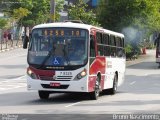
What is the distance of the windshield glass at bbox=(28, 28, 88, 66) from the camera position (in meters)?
18.8

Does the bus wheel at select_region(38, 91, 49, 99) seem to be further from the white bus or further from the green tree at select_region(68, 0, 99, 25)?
the green tree at select_region(68, 0, 99, 25)

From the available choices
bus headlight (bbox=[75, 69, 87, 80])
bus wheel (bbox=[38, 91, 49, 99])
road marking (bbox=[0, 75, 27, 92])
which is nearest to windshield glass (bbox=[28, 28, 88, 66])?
bus headlight (bbox=[75, 69, 87, 80])

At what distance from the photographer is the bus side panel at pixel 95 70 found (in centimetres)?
1913

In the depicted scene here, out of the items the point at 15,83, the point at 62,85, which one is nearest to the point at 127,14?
the point at 15,83

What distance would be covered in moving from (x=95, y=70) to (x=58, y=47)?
5.68 feet

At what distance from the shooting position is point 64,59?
61.6 ft

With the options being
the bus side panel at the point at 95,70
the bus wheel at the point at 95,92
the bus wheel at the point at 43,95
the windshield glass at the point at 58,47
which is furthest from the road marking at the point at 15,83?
the windshield glass at the point at 58,47

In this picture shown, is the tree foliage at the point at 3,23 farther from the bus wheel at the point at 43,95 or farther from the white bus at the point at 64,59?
the white bus at the point at 64,59

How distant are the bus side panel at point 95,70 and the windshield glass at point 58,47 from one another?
0.62 meters

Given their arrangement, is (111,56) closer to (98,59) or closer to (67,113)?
(98,59)

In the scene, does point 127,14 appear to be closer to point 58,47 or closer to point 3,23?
point 3,23

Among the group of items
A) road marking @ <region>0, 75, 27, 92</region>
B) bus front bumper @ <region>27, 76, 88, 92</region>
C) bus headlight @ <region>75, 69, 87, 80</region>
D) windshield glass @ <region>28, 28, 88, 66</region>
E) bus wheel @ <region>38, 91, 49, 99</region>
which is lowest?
road marking @ <region>0, 75, 27, 92</region>

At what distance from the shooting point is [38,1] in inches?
3248

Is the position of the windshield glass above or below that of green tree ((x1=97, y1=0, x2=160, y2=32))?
above
